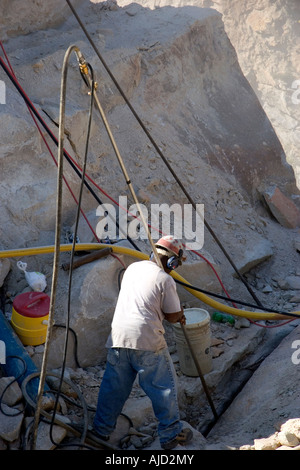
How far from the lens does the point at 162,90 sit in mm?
8688

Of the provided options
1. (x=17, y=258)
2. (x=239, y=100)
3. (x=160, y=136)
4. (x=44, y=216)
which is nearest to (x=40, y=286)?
(x=17, y=258)

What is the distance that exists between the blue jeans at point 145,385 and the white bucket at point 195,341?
1.16 meters

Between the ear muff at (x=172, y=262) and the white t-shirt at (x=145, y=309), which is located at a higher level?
the ear muff at (x=172, y=262)

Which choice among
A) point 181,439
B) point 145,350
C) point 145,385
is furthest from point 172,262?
point 181,439

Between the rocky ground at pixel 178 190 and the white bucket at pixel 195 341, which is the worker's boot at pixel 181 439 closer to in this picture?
the rocky ground at pixel 178 190

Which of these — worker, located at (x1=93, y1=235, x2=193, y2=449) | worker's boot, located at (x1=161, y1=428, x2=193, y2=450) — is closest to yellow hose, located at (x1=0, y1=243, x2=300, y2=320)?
worker, located at (x1=93, y1=235, x2=193, y2=449)

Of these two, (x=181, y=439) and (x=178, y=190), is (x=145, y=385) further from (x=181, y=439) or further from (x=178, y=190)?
(x=178, y=190)

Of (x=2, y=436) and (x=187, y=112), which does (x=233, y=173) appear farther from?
(x=2, y=436)

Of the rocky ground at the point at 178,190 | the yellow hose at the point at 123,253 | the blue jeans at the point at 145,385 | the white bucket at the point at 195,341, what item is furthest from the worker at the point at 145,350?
the yellow hose at the point at 123,253

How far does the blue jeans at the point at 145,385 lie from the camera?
13.1ft

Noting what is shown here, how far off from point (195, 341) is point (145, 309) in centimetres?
146

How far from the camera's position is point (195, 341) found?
528 centimetres

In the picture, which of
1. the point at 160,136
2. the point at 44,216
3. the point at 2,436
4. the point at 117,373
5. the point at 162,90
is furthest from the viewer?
the point at 162,90
